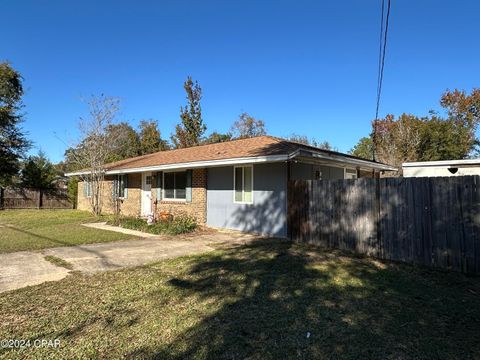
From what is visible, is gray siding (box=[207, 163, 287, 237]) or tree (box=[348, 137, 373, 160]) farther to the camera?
tree (box=[348, 137, 373, 160])

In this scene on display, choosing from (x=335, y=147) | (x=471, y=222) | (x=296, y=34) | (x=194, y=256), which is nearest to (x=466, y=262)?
(x=471, y=222)

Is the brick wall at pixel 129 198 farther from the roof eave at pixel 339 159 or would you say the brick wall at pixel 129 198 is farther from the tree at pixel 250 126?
the tree at pixel 250 126

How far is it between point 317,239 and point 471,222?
3.73m

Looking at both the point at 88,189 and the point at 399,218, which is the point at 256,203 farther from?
the point at 88,189

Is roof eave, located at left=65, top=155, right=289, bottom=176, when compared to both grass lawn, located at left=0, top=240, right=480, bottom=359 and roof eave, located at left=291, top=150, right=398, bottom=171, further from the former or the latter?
grass lawn, located at left=0, top=240, right=480, bottom=359

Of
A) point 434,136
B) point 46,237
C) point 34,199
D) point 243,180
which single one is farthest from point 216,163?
point 434,136

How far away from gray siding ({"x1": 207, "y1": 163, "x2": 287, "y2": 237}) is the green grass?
593 cm

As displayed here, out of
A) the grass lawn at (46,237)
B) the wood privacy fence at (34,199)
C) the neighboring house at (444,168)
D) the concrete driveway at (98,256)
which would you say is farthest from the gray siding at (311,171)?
the wood privacy fence at (34,199)

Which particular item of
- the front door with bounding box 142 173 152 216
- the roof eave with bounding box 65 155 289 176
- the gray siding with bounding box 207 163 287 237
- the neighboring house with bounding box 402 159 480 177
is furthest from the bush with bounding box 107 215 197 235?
the neighboring house with bounding box 402 159 480 177

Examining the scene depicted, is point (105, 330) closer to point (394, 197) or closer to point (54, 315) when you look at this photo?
point (54, 315)

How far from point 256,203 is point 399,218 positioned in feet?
16.1

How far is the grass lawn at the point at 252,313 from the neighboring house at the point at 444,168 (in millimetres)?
7572

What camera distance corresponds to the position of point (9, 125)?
81.8 ft

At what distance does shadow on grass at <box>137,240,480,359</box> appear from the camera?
3.46 meters
